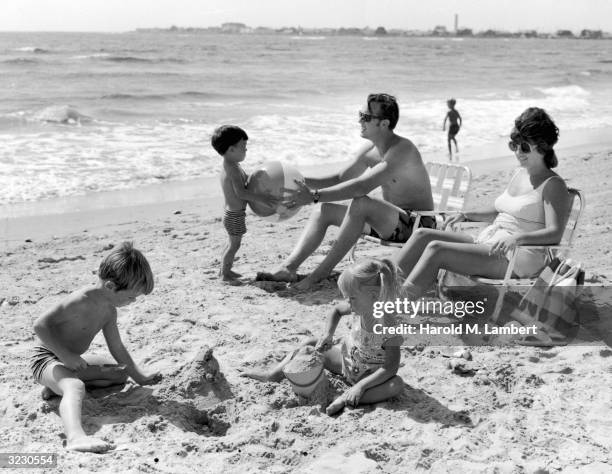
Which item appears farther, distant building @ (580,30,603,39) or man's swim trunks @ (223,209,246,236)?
distant building @ (580,30,603,39)

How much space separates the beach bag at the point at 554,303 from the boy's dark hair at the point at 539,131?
2.02 ft

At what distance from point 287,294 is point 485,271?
142 cm

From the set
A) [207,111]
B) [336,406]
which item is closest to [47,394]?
[336,406]

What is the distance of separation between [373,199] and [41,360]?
2.26 m

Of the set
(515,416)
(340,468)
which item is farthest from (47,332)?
(515,416)

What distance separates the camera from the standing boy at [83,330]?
3123 millimetres

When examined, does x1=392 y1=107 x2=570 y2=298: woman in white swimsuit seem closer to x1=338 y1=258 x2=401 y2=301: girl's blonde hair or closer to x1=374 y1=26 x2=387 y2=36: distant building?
x1=338 y1=258 x2=401 y2=301: girl's blonde hair

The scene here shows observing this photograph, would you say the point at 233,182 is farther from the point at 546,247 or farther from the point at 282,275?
the point at 546,247

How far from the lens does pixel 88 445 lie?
9.28 ft

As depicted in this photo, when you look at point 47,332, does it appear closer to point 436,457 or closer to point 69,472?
point 69,472

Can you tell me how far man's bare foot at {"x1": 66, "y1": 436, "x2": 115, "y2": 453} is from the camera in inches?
111

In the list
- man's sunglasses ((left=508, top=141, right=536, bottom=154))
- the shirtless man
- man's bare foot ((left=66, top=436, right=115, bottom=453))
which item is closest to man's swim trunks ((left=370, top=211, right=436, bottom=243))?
the shirtless man

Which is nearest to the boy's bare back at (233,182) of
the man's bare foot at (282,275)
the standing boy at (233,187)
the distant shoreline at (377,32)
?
the standing boy at (233,187)

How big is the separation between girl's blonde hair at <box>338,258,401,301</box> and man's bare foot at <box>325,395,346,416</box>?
0.52 meters
